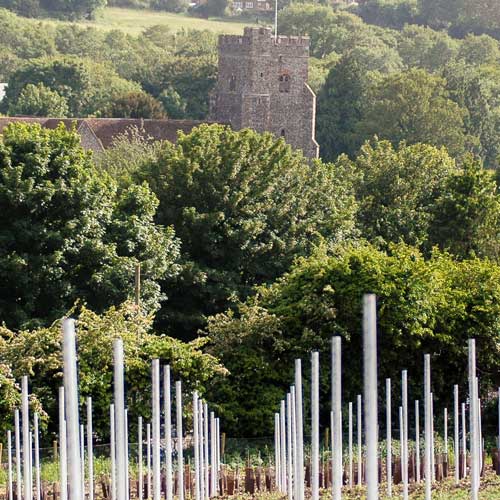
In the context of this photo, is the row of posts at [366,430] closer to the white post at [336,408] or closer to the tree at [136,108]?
the white post at [336,408]

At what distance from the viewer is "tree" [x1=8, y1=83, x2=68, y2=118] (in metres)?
80.9

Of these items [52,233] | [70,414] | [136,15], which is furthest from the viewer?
[136,15]

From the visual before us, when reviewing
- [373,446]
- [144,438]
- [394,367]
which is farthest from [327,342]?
[373,446]

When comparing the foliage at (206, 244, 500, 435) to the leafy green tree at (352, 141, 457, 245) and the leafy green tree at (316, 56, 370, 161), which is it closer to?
the leafy green tree at (352, 141, 457, 245)

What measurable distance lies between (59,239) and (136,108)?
41898 millimetres

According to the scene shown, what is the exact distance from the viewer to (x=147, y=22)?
144500 millimetres

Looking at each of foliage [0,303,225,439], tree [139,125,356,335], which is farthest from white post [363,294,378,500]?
tree [139,125,356,335]

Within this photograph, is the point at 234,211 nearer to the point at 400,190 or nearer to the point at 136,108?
the point at 400,190

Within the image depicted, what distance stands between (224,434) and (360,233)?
44.7 feet

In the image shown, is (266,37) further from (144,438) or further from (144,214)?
(144,438)

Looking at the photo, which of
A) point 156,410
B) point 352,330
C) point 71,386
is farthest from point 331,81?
point 71,386

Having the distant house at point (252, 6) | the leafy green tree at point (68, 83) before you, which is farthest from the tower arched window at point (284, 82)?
the distant house at point (252, 6)

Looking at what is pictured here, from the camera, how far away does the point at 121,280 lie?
3519 centimetres

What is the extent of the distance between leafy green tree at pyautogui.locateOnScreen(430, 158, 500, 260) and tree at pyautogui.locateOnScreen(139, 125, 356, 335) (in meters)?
3.06
